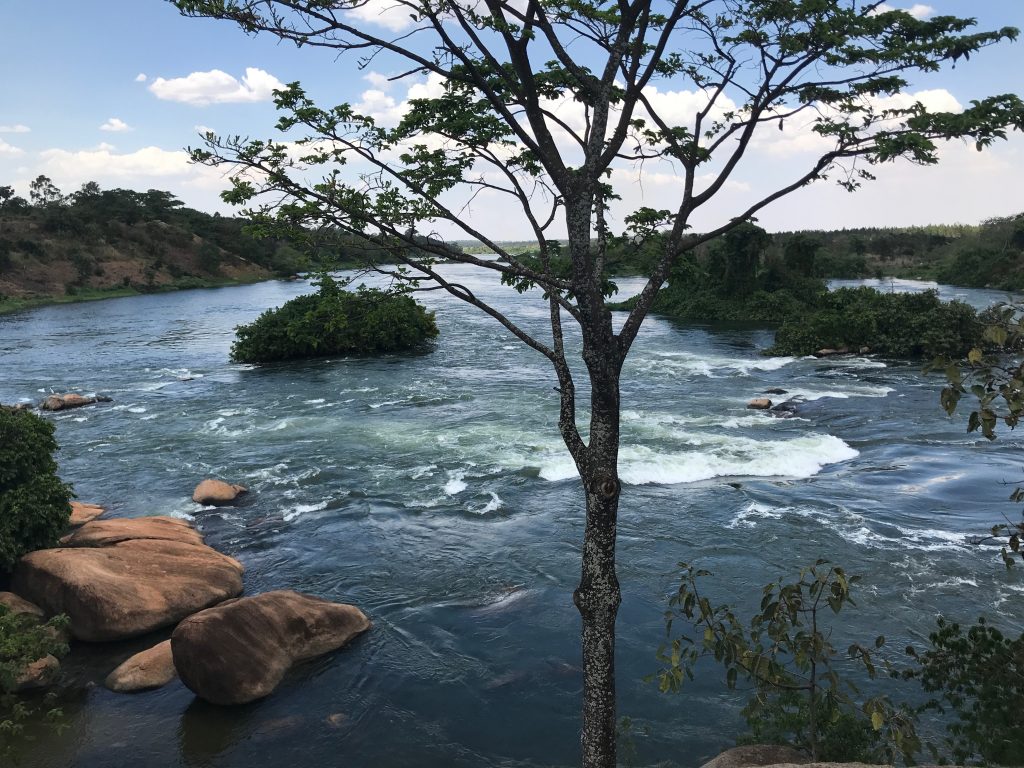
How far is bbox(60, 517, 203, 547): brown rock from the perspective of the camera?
41.4 ft

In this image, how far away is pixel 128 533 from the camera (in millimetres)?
12930

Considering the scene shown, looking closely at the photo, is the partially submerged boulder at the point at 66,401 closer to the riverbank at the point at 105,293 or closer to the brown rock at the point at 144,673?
the brown rock at the point at 144,673

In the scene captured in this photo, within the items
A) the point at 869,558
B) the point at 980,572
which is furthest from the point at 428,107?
the point at 980,572

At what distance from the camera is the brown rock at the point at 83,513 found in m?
14.6

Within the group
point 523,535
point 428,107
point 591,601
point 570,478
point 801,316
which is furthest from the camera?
point 801,316

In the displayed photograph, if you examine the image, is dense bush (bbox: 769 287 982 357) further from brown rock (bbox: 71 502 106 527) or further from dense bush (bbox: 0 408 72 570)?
dense bush (bbox: 0 408 72 570)

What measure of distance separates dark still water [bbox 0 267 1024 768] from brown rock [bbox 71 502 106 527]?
609mm

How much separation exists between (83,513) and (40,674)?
5880 mm

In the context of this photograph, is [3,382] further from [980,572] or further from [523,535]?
[980,572]

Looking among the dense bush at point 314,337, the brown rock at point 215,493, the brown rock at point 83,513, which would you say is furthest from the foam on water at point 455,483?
the dense bush at point 314,337

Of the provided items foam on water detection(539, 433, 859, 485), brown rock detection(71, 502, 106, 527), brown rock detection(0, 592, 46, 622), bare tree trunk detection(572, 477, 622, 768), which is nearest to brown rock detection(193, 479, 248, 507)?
brown rock detection(71, 502, 106, 527)

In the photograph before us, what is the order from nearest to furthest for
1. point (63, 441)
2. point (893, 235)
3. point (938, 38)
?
point (938, 38) → point (63, 441) → point (893, 235)

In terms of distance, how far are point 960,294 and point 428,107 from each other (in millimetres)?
54870

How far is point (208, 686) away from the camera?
31.0 feet
